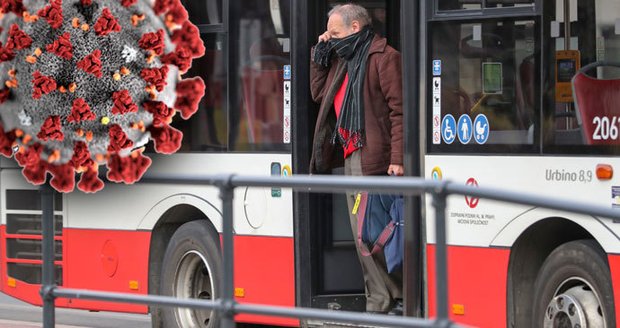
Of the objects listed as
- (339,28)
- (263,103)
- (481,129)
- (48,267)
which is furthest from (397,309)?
(48,267)

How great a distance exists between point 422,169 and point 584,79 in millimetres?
1330

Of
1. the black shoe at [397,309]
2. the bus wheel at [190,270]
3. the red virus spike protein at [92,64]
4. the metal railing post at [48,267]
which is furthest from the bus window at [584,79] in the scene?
the red virus spike protein at [92,64]

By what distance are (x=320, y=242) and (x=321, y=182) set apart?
4.78m

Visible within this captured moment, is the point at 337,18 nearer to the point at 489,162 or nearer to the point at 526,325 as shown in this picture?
the point at 489,162

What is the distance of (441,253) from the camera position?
5688 mm

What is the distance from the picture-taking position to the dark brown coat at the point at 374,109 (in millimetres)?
10234

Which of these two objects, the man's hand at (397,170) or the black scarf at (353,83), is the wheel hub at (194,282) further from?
the man's hand at (397,170)

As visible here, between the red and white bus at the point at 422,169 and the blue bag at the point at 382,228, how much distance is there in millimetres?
226

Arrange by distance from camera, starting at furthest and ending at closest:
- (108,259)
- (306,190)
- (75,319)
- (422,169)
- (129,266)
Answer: (75,319), (108,259), (129,266), (422,169), (306,190)

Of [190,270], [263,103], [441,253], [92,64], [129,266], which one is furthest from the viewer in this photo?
[129,266]

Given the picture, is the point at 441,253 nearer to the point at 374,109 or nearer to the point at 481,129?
the point at 481,129

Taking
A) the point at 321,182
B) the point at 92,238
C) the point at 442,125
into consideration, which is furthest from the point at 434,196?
the point at 92,238

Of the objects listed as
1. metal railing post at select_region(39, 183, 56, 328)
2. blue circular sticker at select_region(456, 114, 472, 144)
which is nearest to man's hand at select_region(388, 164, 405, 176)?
blue circular sticker at select_region(456, 114, 472, 144)

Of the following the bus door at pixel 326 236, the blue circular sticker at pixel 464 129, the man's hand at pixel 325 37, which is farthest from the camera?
the bus door at pixel 326 236
